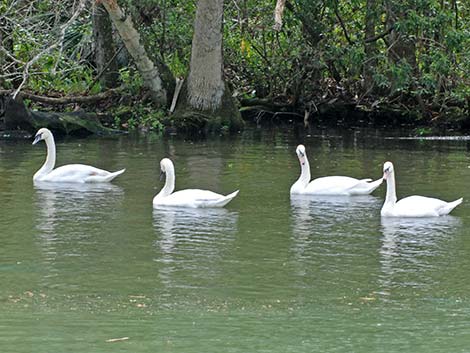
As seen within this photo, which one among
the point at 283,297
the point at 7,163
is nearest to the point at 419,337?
the point at 283,297

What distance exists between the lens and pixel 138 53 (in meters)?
25.0

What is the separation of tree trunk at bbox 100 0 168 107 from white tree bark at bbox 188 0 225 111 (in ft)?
3.09

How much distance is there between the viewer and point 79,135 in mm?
24266

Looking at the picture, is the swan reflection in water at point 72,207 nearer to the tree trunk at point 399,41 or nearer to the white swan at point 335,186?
the white swan at point 335,186

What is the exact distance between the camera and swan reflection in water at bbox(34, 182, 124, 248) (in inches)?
519

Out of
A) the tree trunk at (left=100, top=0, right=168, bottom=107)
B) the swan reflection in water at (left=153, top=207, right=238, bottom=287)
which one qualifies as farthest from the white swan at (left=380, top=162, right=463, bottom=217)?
the tree trunk at (left=100, top=0, right=168, bottom=107)

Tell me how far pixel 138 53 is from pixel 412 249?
1384 cm

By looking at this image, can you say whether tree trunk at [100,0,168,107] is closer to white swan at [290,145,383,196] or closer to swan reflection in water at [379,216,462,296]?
white swan at [290,145,383,196]

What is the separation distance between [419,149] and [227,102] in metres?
5.11

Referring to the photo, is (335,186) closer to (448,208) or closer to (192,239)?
(448,208)

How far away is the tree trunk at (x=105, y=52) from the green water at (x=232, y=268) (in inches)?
365

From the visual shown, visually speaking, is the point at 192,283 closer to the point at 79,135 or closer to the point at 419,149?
the point at 419,149

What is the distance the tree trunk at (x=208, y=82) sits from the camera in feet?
80.4

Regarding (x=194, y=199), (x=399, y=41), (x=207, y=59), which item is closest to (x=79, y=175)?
(x=194, y=199)
